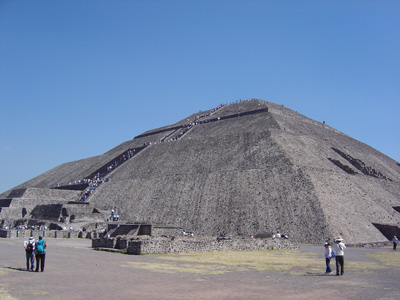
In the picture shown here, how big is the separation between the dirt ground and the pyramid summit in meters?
14.6

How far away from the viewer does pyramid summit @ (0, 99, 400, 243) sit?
33094mm

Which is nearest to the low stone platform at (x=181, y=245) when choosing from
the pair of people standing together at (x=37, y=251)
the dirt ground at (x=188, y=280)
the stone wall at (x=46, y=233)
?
the dirt ground at (x=188, y=280)

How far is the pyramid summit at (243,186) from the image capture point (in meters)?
33.1

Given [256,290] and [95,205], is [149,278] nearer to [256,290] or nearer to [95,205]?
[256,290]

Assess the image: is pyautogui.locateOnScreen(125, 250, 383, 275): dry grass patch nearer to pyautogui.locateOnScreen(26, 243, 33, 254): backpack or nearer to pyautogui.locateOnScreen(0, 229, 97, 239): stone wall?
pyautogui.locateOnScreen(26, 243, 33, 254): backpack

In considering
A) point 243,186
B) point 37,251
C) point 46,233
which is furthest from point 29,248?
point 243,186

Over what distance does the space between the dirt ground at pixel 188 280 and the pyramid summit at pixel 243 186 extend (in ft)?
48.0

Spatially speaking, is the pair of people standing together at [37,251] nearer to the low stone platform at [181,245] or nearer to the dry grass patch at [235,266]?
the dry grass patch at [235,266]

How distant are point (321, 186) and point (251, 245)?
40.8 feet

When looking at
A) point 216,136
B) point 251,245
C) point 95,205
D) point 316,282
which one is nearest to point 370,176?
point 216,136

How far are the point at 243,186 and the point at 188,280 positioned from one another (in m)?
25.6

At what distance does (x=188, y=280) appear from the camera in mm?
12898

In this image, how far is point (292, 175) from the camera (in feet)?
123

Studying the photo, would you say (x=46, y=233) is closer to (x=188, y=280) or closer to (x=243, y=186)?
(x=243, y=186)
